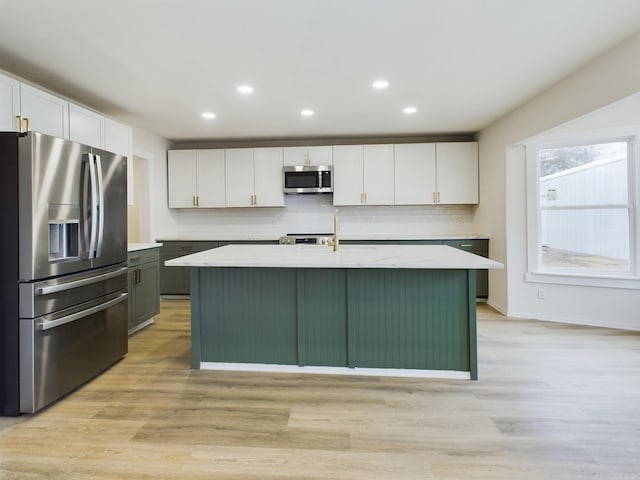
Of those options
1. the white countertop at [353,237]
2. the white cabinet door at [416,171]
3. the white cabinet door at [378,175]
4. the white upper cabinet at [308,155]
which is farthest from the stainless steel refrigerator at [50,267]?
the white cabinet door at [416,171]

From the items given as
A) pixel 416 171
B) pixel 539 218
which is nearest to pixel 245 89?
pixel 416 171

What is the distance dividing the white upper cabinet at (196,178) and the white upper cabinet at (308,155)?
0.96 m

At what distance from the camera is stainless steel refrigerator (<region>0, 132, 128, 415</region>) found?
6.61ft

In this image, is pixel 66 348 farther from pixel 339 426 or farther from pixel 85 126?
pixel 85 126

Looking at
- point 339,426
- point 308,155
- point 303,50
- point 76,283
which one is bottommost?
point 339,426

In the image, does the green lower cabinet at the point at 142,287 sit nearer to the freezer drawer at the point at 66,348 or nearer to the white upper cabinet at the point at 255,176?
the freezer drawer at the point at 66,348

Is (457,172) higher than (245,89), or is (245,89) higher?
(245,89)

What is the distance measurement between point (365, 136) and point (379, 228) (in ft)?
4.38

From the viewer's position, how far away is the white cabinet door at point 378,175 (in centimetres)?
498

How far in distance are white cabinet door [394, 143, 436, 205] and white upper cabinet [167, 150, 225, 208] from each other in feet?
8.22

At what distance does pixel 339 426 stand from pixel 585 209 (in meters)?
3.47

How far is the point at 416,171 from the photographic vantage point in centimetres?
495

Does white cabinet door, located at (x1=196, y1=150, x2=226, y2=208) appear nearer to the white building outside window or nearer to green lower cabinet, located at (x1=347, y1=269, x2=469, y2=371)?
green lower cabinet, located at (x1=347, y1=269, x2=469, y2=371)

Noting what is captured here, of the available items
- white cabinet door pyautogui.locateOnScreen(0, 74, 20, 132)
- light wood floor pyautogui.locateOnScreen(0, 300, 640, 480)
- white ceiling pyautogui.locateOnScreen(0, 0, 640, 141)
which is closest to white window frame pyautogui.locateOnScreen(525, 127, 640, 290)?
white ceiling pyautogui.locateOnScreen(0, 0, 640, 141)
